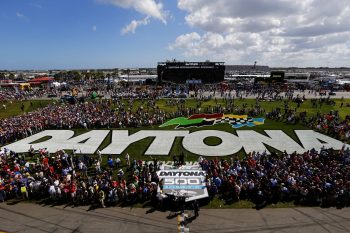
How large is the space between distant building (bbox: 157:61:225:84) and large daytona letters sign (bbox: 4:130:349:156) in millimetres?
65929

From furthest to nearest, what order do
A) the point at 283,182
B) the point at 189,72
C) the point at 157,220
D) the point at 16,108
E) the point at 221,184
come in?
the point at 189,72 → the point at 16,108 → the point at 221,184 → the point at 283,182 → the point at 157,220

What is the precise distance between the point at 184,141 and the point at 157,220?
17.0 meters

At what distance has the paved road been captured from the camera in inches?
662

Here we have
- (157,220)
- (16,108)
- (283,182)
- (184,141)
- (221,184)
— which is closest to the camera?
(157,220)

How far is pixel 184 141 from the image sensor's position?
34.5 meters

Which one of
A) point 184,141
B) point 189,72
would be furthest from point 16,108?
point 189,72

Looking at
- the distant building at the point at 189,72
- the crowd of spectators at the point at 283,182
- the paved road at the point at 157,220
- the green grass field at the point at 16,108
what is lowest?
the green grass field at the point at 16,108

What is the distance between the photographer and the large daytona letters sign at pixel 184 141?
3175 cm

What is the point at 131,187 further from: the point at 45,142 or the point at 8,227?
the point at 45,142

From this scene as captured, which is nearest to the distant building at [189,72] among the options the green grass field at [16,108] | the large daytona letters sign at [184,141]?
the green grass field at [16,108]

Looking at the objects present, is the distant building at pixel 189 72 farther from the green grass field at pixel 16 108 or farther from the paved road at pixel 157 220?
the paved road at pixel 157 220

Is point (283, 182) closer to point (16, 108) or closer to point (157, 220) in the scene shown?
point (157, 220)

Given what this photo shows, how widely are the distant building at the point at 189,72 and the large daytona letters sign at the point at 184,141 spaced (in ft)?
216

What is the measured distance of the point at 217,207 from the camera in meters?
19.6
